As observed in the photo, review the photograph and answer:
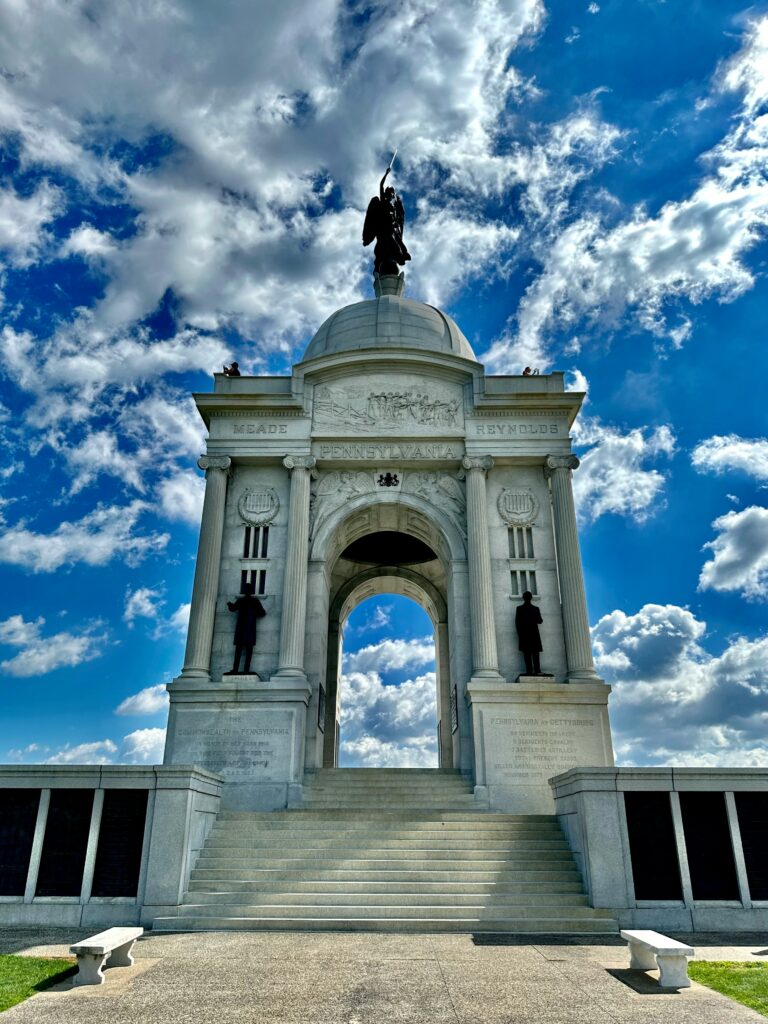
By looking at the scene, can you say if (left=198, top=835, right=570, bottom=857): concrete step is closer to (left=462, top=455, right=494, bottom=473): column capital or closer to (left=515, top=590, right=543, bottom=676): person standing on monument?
(left=515, top=590, right=543, bottom=676): person standing on monument

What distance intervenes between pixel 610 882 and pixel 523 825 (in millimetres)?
3527

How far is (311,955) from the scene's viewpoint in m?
10.5

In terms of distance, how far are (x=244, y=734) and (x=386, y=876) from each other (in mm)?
8843

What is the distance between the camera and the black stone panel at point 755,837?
13.5 m

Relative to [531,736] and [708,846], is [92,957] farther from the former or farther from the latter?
[531,736]

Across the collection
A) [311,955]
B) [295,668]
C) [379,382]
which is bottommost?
[311,955]

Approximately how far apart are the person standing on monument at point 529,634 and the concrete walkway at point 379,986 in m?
12.2

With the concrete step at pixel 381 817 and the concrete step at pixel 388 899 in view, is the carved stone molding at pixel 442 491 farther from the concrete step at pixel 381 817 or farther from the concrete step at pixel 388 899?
the concrete step at pixel 388 899

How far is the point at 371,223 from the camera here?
3794 centimetres

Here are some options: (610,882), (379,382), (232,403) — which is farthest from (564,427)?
(610,882)

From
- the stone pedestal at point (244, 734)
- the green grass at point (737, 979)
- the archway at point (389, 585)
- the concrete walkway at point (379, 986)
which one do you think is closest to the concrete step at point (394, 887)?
the concrete walkway at point (379, 986)

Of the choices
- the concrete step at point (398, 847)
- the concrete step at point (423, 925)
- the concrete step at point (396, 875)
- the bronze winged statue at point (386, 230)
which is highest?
the bronze winged statue at point (386, 230)

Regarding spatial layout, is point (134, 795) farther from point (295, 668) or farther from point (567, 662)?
point (567, 662)

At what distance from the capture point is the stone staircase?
1321 centimetres
